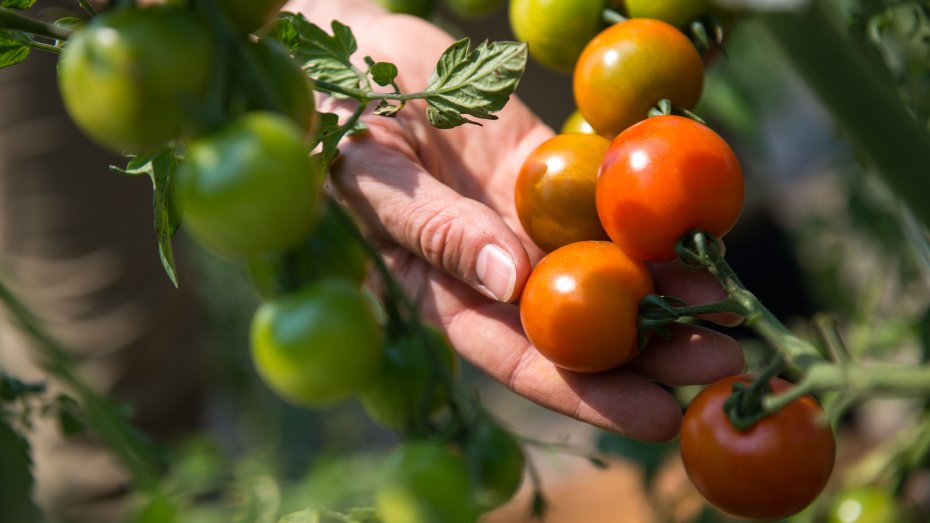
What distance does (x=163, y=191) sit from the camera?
0.50m

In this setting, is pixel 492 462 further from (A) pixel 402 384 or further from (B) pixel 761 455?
(B) pixel 761 455

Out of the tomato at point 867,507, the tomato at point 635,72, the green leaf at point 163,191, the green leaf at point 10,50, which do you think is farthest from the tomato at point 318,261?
the tomato at point 867,507

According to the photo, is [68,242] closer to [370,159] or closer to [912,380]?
[370,159]

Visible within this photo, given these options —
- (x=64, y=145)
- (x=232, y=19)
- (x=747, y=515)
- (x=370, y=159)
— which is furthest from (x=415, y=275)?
(x=64, y=145)

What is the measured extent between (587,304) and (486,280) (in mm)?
137

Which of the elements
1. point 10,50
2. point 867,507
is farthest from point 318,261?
point 867,507

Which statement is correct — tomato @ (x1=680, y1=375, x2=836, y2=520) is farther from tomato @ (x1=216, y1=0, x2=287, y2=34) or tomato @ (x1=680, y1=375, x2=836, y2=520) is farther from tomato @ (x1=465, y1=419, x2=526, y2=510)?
tomato @ (x1=216, y1=0, x2=287, y2=34)

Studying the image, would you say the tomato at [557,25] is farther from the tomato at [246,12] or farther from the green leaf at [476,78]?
the tomato at [246,12]

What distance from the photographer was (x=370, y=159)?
2.58 feet

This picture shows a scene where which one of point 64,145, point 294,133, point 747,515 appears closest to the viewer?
point 294,133

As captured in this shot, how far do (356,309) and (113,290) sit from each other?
136 cm

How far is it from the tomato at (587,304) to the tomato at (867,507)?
43cm

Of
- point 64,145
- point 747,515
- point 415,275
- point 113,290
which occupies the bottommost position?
point 113,290

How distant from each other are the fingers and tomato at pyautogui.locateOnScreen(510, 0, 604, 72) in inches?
5.8
